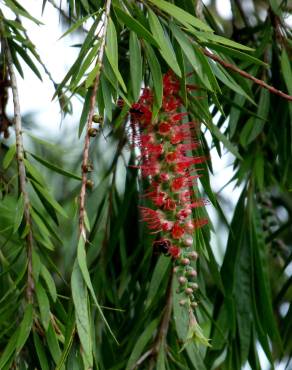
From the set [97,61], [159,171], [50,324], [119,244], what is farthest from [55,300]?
[119,244]

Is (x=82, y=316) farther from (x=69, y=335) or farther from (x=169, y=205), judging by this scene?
(x=169, y=205)

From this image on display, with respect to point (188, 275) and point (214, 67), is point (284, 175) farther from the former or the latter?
point (188, 275)

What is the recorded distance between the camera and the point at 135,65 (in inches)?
49.8

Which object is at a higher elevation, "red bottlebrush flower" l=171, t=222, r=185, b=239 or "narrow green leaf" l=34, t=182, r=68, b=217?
"narrow green leaf" l=34, t=182, r=68, b=217

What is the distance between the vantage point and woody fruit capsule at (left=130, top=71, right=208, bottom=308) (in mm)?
1143

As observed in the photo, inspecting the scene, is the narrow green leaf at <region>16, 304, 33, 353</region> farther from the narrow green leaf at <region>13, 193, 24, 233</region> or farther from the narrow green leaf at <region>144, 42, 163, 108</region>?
the narrow green leaf at <region>144, 42, 163, 108</region>

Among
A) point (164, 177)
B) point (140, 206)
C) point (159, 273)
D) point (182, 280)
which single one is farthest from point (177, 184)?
point (140, 206)

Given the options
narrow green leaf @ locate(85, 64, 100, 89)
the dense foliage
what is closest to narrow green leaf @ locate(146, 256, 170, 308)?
the dense foliage

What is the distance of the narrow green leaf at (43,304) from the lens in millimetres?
1283

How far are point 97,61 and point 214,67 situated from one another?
0.25 m

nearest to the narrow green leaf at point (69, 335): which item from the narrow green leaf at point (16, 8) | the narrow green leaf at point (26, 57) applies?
the narrow green leaf at point (16, 8)

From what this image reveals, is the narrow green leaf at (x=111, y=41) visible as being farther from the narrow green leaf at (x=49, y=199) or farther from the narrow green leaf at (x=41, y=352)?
the narrow green leaf at (x=41, y=352)

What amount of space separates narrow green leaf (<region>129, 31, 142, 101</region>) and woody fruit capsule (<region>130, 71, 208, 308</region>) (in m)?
0.05

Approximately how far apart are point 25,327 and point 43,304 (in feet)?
0.18
